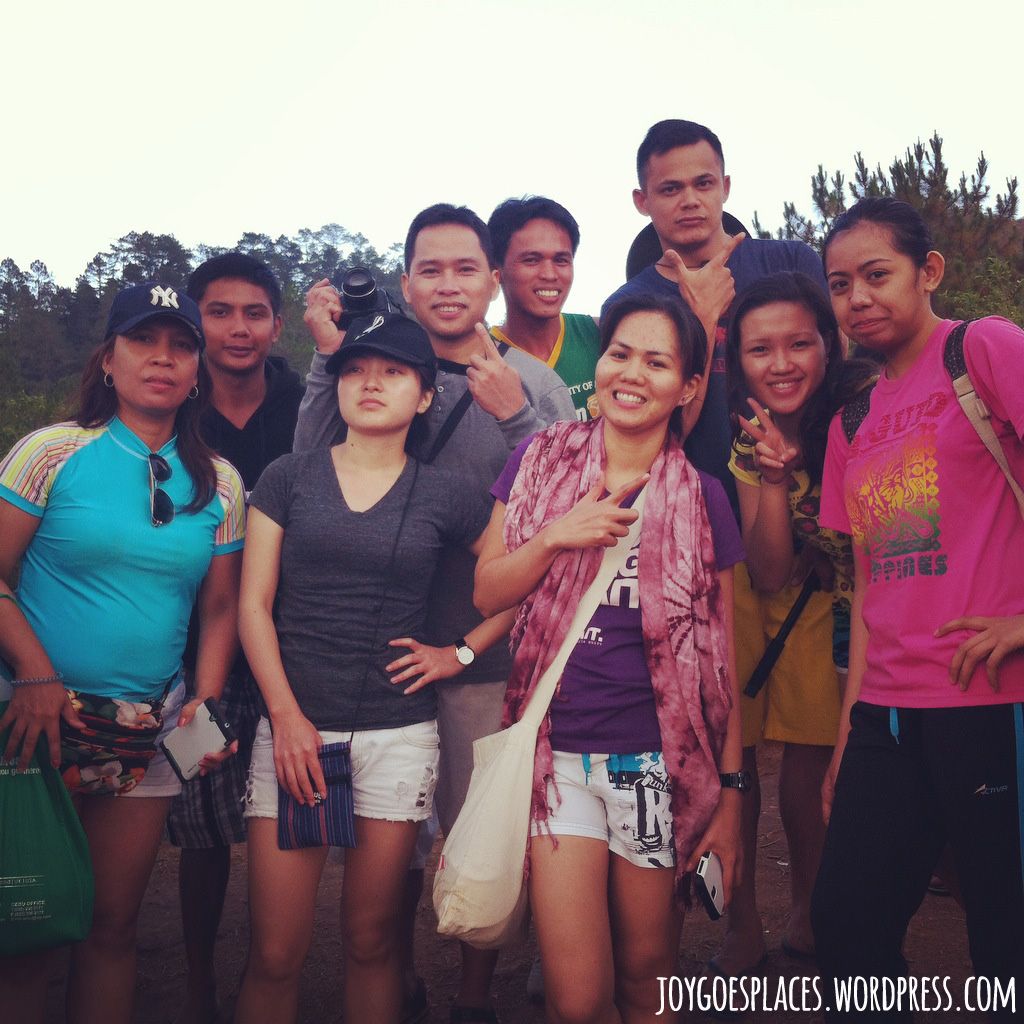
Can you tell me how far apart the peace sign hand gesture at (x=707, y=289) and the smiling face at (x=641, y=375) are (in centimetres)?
64

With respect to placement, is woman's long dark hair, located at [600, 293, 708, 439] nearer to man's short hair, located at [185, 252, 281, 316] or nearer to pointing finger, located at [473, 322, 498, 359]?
pointing finger, located at [473, 322, 498, 359]

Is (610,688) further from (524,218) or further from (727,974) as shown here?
(524,218)

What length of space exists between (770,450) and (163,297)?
193cm

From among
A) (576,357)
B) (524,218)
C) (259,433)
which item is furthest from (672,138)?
(259,433)

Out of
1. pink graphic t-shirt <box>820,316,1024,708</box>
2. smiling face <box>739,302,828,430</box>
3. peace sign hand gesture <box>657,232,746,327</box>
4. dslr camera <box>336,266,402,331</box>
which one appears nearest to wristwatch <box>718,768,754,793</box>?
pink graphic t-shirt <box>820,316,1024,708</box>

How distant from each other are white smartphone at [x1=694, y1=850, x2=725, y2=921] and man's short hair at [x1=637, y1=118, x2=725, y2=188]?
2.85 m

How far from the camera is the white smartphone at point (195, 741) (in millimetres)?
2844

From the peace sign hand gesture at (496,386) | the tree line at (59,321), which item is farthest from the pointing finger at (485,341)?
the tree line at (59,321)

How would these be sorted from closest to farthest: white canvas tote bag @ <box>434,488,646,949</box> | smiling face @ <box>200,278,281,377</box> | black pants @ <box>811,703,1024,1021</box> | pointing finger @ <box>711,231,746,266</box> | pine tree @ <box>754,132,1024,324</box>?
1. black pants @ <box>811,703,1024,1021</box>
2. white canvas tote bag @ <box>434,488,646,949</box>
3. pointing finger @ <box>711,231,746,266</box>
4. smiling face @ <box>200,278,281,377</box>
5. pine tree @ <box>754,132,1024,324</box>

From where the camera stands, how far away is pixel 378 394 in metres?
3.03

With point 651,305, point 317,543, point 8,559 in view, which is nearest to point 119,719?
point 8,559

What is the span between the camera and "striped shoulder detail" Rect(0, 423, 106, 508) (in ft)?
9.08

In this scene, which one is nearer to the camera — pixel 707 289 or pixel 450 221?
pixel 707 289

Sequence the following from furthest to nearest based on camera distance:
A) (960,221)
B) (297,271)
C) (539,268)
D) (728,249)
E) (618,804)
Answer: (297,271), (960,221), (539,268), (728,249), (618,804)
